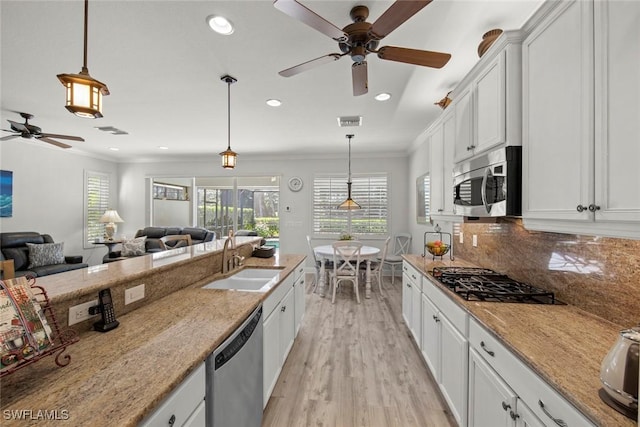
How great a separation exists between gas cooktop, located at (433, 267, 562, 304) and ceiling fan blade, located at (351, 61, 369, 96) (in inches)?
61.9

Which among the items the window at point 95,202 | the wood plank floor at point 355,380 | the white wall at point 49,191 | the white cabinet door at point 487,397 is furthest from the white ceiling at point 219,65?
the wood plank floor at point 355,380

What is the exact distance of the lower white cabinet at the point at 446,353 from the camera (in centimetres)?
155

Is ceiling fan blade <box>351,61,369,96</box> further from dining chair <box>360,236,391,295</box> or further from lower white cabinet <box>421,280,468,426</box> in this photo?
dining chair <box>360,236,391,295</box>

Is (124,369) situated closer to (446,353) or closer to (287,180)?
(446,353)

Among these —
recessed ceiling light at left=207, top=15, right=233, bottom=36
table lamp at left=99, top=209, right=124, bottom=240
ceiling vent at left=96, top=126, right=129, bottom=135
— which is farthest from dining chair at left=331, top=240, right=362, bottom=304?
table lamp at left=99, top=209, right=124, bottom=240

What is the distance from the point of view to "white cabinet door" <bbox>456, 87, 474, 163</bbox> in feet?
6.63

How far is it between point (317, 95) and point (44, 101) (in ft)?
10.7

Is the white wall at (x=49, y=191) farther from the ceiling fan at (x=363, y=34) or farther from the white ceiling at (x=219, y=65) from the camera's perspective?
the ceiling fan at (x=363, y=34)

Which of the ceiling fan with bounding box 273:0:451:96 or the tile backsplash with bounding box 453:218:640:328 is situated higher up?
the ceiling fan with bounding box 273:0:451:96

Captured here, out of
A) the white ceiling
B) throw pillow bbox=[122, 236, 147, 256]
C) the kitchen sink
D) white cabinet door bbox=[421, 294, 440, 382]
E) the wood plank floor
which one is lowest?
the wood plank floor

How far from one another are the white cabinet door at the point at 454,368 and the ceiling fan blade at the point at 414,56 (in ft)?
5.51

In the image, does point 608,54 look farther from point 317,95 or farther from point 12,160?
point 12,160

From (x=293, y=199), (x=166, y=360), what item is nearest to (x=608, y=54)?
(x=166, y=360)

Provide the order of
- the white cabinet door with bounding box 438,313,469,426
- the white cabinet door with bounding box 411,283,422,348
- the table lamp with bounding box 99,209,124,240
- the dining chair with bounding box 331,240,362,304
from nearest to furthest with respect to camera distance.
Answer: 1. the white cabinet door with bounding box 438,313,469,426
2. the white cabinet door with bounding box 411,283,422,348
3. the dining chair with bounding box 331,240,362,304
4. the table lamp with bounding box 99,209,124,240
